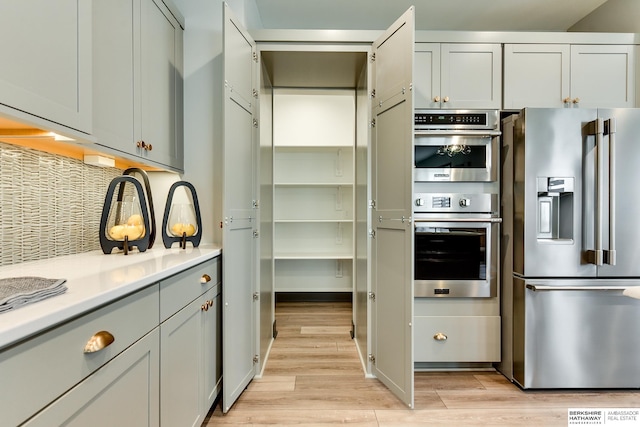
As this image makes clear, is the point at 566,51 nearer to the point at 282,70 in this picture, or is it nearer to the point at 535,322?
the point at 535,322

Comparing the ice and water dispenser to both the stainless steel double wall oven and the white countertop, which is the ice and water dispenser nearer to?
the stainless steel double wall oven

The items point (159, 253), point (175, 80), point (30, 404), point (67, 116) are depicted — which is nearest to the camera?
point (30, 404)

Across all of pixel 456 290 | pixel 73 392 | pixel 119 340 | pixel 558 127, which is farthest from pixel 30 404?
pixel 558 127

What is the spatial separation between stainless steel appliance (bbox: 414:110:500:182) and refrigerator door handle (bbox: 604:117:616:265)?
62 cm

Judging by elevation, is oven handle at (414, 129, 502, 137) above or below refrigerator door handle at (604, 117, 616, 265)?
above

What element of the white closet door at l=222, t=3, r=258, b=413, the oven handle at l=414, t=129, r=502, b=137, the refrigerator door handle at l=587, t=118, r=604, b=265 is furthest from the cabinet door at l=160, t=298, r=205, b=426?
the refrigerator door handle at l=587, t=118, r=604, b=265

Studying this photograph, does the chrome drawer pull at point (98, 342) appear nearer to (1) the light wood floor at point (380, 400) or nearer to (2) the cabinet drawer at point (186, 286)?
(2) the cabinet drawer at point (186, 286)

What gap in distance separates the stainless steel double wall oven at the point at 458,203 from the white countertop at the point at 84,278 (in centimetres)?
144

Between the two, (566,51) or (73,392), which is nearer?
(73,392)

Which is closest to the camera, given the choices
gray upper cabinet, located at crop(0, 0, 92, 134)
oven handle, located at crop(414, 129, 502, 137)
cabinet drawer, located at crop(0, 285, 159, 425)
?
cabinet drawer, located at crop(0, 285, 159, 425)

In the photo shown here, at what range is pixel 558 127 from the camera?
76.6 inches

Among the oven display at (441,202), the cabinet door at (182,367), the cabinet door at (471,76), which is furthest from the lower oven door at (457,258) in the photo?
the cabinet door at (182,367)

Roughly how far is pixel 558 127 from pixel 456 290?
4.14 ft

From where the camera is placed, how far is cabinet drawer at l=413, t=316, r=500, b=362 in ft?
7.03
